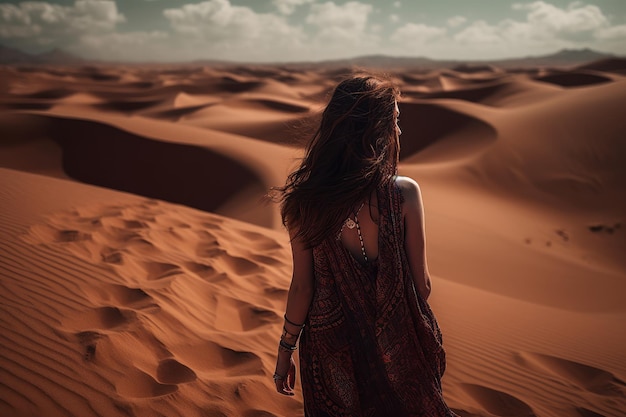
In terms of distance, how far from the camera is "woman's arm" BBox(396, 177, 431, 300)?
5.88 ft

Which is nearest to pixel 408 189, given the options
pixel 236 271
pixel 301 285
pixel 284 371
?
pixel 301 285

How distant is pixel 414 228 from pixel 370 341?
1.76 feet

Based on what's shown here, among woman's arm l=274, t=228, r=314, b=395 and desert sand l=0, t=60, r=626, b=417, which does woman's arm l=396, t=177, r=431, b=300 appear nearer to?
woman's arm l=274, t=228, r=314, b=395

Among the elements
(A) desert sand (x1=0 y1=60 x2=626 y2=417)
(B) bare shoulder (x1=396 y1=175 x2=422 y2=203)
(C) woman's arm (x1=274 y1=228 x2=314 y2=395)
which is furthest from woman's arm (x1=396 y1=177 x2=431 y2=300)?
(A) desert sand (x1=0 y1=60 x2=626 y2=417)

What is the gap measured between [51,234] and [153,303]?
1726 mm

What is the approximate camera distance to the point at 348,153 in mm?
1718

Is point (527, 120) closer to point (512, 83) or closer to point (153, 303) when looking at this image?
point (153, 303)

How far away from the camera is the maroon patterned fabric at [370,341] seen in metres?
1.89

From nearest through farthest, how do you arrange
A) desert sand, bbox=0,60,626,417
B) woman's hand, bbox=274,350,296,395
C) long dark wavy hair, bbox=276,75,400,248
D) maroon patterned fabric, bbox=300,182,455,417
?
long dark wavy hair, bbox=276,75,400,248 < maroon patterned fabric, bbox=300,182,455,417 < woman's hand, bbox=274,350,296,395 < desert sand, bbox=0,60,626,417

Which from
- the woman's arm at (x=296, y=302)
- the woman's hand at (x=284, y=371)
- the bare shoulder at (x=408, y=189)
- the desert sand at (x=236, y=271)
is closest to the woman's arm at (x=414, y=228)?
the bare shoulder at (x=408, y=189)

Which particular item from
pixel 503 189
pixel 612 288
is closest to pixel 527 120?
pixel 503 189

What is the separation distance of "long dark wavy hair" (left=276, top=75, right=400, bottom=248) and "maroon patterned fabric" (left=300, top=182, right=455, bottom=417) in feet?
0.60

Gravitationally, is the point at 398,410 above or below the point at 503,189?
above

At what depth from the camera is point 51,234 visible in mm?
4543
